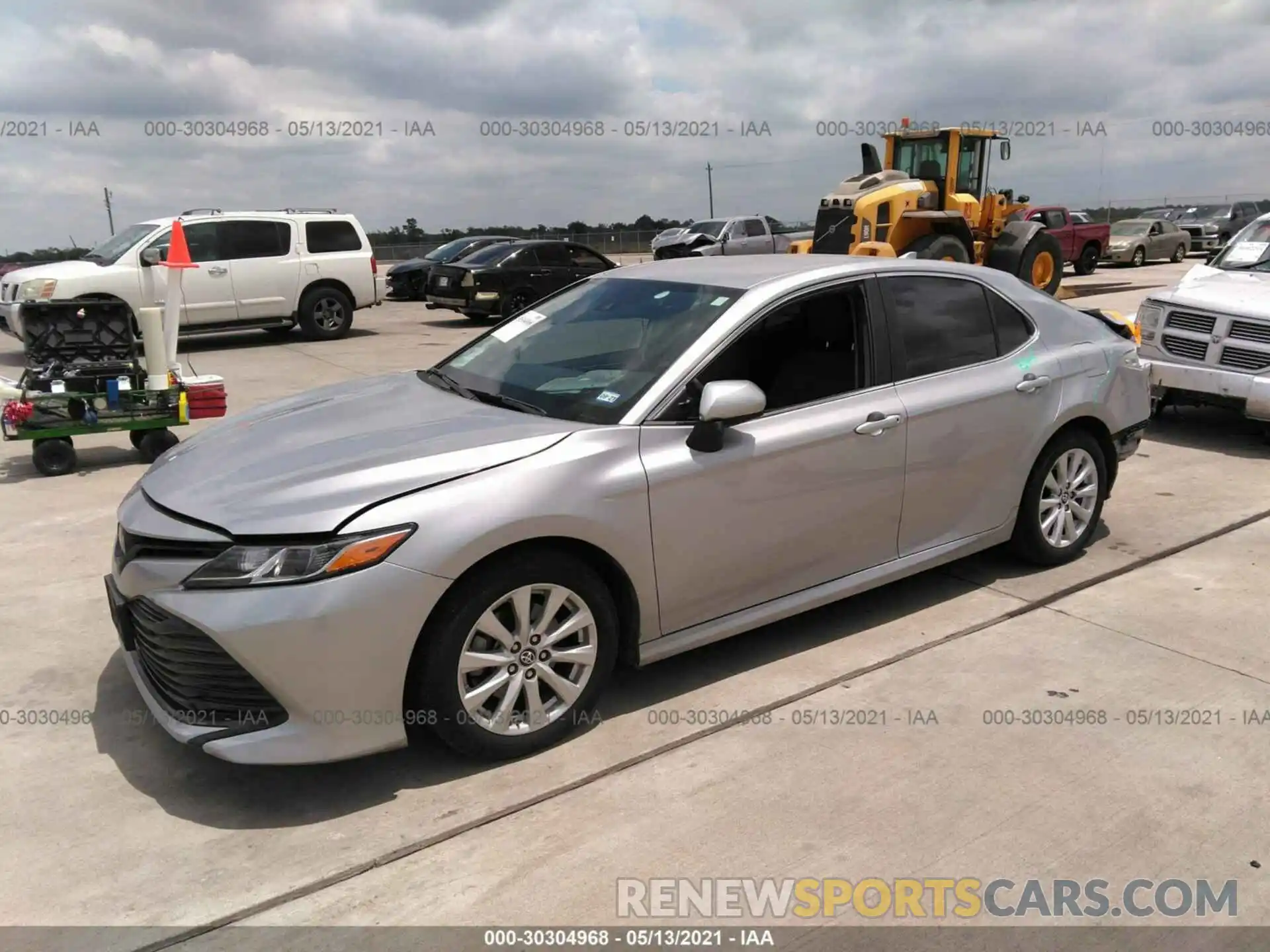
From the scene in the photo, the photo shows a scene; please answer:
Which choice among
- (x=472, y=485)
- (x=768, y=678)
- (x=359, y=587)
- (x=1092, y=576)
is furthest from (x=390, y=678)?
(x=1092, y=576)

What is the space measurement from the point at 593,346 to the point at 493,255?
1440 centimetres

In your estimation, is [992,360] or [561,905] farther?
[992,360]

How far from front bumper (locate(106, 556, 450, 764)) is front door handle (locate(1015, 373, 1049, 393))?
297 centimetres

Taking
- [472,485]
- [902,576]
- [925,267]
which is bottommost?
[902,576]

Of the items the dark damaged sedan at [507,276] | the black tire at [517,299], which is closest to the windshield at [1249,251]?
the dark damaged sedan at [507,276]

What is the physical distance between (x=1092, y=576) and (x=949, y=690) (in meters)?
1.62

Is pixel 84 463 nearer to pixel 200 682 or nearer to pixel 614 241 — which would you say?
pixel 200 682

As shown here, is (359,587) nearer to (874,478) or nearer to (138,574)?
(138,574)

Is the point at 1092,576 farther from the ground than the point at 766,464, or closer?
closer

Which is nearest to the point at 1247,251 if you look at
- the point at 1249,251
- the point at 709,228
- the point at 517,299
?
the point at 1249,251

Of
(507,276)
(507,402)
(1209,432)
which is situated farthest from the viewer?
(507,276)

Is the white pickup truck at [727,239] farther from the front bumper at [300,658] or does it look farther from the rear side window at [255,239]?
the front bumper at [300,658]

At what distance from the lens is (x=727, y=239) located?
1088 inches

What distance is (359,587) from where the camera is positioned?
3025 millimetres
